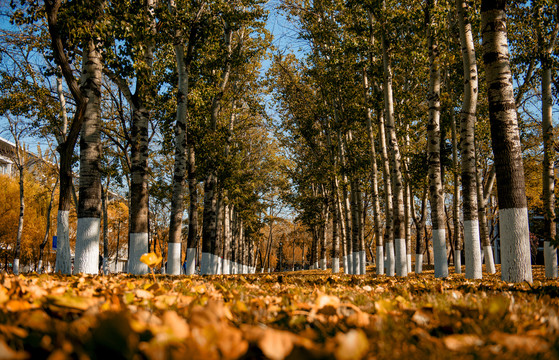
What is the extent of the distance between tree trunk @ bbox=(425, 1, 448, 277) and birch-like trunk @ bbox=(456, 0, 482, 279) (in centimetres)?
96

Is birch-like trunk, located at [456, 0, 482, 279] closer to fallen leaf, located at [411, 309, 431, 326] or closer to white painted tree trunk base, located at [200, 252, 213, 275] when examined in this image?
fallen leaf, located at [411, 309, 431, 326]

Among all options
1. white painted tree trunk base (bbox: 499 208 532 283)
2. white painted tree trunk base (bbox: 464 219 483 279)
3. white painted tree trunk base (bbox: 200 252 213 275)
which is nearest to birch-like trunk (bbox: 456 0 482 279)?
white painted tree trunk base (bbox: 464 219 483 279)

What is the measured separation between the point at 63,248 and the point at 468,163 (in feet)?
33.4

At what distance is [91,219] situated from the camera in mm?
6652

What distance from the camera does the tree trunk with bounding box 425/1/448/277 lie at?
8.66 meters

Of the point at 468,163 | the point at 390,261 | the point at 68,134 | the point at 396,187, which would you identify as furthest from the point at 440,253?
the point at 68,134

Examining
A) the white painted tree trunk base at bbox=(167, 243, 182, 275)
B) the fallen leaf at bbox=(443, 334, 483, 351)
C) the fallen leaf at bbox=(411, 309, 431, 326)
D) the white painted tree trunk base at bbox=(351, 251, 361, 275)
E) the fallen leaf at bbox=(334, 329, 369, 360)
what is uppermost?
the fallen leaf at bbox=(334, 329, 369, 360)

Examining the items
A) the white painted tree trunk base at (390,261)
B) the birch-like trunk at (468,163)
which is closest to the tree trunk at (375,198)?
the white painted tree trunk base at (390,261)

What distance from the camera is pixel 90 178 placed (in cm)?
673

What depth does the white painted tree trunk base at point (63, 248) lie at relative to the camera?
28.9 ft

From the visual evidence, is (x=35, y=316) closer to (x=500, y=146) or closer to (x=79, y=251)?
(x=500, y=146)

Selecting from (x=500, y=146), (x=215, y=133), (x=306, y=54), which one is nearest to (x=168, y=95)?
(x=215, y=133)

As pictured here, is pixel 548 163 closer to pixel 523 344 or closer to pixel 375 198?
pixel 375 198

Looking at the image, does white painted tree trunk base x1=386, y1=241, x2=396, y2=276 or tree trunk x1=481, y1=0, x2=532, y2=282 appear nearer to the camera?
tree trunk x1=481, y1=0, x2=532, y2=282
